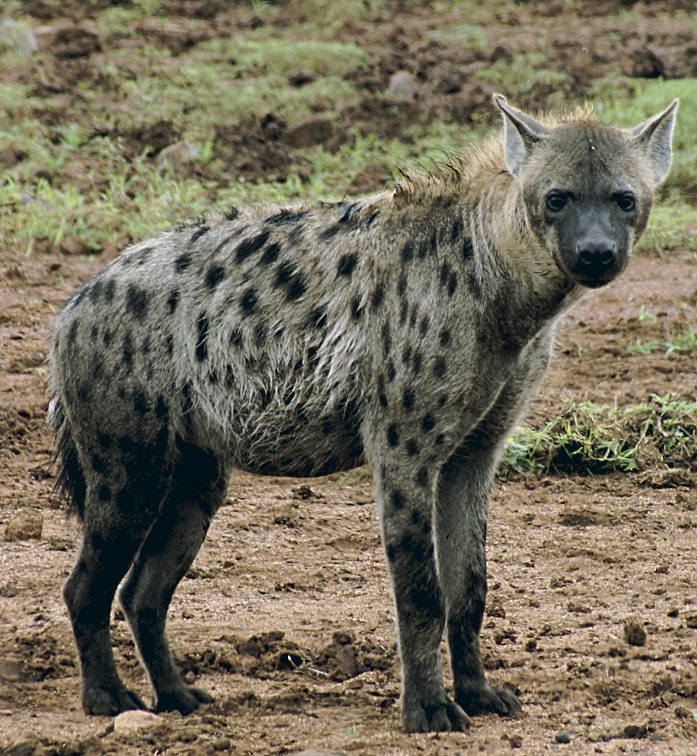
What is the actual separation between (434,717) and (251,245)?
1683mm

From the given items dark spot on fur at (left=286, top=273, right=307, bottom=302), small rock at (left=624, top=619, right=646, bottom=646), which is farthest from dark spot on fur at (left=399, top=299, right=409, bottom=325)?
small rock at (left=624, top=619, right=646, bottom=646)

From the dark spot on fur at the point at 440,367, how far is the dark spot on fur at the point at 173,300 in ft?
3.03

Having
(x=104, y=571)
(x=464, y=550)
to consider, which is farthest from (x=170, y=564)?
(x=464, y=550)

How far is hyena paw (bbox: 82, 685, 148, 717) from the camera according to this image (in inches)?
169

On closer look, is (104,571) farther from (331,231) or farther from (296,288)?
(331,231)

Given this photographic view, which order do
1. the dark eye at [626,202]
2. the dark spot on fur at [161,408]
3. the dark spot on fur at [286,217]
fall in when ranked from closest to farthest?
the dark eye at [626,202] < the dark spot on fur at [161,408] < the dark spot on fur at [286,217]

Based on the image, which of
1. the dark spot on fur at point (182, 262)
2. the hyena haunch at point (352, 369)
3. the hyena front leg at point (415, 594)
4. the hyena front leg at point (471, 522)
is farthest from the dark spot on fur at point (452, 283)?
the dark spot on fur at point (182, 262)

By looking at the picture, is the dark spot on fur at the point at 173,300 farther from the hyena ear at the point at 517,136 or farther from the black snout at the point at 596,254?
the black snout at the point at 596,254

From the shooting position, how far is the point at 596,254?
3.88m

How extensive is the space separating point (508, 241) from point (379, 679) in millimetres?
1551

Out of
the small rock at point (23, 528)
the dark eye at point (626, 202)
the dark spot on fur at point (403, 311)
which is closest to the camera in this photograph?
the dark eye at point (626, 202)

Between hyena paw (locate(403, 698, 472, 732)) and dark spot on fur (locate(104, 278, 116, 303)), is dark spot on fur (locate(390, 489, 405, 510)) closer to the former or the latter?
hyena paw (locate(403, 698, 472, 732))

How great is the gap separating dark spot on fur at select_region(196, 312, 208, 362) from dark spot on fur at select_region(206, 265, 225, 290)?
13 centimetres

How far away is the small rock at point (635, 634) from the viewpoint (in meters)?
4.59
